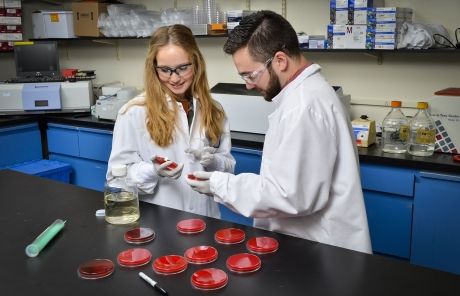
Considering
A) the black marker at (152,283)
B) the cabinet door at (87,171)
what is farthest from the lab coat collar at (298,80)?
the cabinet door at (87,171)

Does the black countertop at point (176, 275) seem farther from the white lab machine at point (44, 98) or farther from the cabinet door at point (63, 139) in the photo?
the white lab machine at point (44, 98)

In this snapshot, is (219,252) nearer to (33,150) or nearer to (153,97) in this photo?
(153,97)

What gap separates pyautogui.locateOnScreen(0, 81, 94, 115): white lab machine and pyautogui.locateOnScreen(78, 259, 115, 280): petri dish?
2.74 meters

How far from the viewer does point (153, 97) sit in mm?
1653

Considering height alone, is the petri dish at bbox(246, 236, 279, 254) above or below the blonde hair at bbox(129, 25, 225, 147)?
below

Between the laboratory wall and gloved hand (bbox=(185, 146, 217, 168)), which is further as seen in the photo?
the laboratory wall

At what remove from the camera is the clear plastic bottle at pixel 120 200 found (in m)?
1.25

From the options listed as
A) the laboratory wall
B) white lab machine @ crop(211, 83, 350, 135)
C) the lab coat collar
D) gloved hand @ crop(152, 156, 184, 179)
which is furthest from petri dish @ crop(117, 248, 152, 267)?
the laboratory wall

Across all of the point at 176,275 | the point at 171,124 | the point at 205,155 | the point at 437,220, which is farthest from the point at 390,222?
the point at 176,275

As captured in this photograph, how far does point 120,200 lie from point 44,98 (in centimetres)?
252

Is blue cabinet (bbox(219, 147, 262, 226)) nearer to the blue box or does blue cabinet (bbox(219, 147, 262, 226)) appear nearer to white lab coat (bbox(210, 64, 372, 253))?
white lab coat (bbox(210, 64, 372, 253))

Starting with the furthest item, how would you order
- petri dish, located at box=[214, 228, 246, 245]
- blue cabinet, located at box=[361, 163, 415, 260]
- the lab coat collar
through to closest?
1. blue cabinet, located at box=[361, 163, 415, 260]
2. the lab coat collar
3. petri dish, located at box=[214, 228, 246, 245]

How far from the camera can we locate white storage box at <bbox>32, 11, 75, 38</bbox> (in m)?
3.84

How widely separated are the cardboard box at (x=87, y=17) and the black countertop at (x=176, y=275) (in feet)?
8.59
